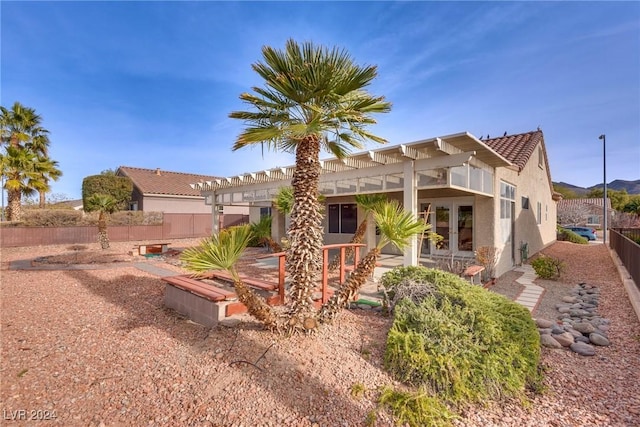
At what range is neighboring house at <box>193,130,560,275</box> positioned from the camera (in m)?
7.41

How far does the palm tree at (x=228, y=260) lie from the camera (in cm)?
370

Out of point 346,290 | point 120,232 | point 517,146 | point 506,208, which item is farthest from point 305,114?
point 120,232

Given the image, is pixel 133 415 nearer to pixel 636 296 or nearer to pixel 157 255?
pixel 636 296

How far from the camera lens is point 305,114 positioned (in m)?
4.25

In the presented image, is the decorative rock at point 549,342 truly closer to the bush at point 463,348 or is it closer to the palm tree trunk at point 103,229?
the bush at point 463,348

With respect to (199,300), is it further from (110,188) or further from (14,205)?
(110,188)

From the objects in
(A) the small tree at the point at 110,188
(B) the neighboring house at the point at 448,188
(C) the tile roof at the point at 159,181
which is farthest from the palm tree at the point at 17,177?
(B) the neighboring house at the point at 448,188

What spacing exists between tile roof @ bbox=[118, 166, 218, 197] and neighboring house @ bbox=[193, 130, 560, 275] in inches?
507

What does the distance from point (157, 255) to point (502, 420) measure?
14.3 metres

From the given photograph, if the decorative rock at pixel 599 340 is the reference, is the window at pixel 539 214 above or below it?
above

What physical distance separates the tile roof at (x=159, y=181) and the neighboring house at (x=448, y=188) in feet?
42.2

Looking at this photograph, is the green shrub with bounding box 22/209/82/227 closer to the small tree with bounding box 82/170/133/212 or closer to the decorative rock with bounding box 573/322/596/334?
the small tree with bounding box 82/170/133/212

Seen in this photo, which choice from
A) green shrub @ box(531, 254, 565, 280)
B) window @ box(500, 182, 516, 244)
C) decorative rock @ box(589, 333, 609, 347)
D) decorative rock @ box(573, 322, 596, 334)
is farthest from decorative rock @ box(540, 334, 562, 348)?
window @ box(500, 182, 516, 244)

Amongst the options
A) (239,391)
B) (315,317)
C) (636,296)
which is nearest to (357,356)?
(315,317)
